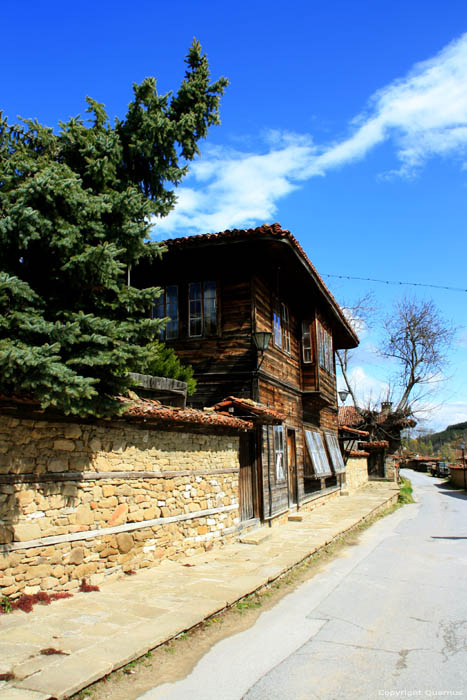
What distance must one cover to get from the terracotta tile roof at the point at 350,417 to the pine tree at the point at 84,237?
30.7 m

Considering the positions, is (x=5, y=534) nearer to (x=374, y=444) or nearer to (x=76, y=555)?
(x=76, y=555)

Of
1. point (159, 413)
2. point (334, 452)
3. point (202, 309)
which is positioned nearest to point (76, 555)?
point (159, 413)

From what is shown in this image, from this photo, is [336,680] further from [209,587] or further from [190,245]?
[190,245]

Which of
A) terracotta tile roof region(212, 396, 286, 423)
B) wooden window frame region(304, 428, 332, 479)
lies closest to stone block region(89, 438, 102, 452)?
terracotta tile roof region(212, 396, 286, 423)

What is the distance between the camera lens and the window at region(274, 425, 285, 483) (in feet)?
44.1

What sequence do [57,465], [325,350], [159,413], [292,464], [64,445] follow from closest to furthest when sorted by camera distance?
[57,465], [64,445], [159,413], [292,464], [325,350]

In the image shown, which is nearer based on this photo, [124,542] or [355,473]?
[124,542]

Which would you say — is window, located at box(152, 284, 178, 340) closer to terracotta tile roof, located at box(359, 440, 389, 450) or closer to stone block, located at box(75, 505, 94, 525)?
stone block, located at box(75, 505, 94, 525)

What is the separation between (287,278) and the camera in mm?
15180

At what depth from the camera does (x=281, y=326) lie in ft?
49.3

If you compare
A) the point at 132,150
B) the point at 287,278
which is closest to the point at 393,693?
the point at 132,150

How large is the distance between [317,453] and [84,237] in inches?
506

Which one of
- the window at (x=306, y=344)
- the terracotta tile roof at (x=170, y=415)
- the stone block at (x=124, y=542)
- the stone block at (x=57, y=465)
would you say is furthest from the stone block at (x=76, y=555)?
the window at (x=306, y=344)

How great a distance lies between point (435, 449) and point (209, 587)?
14101 cm
